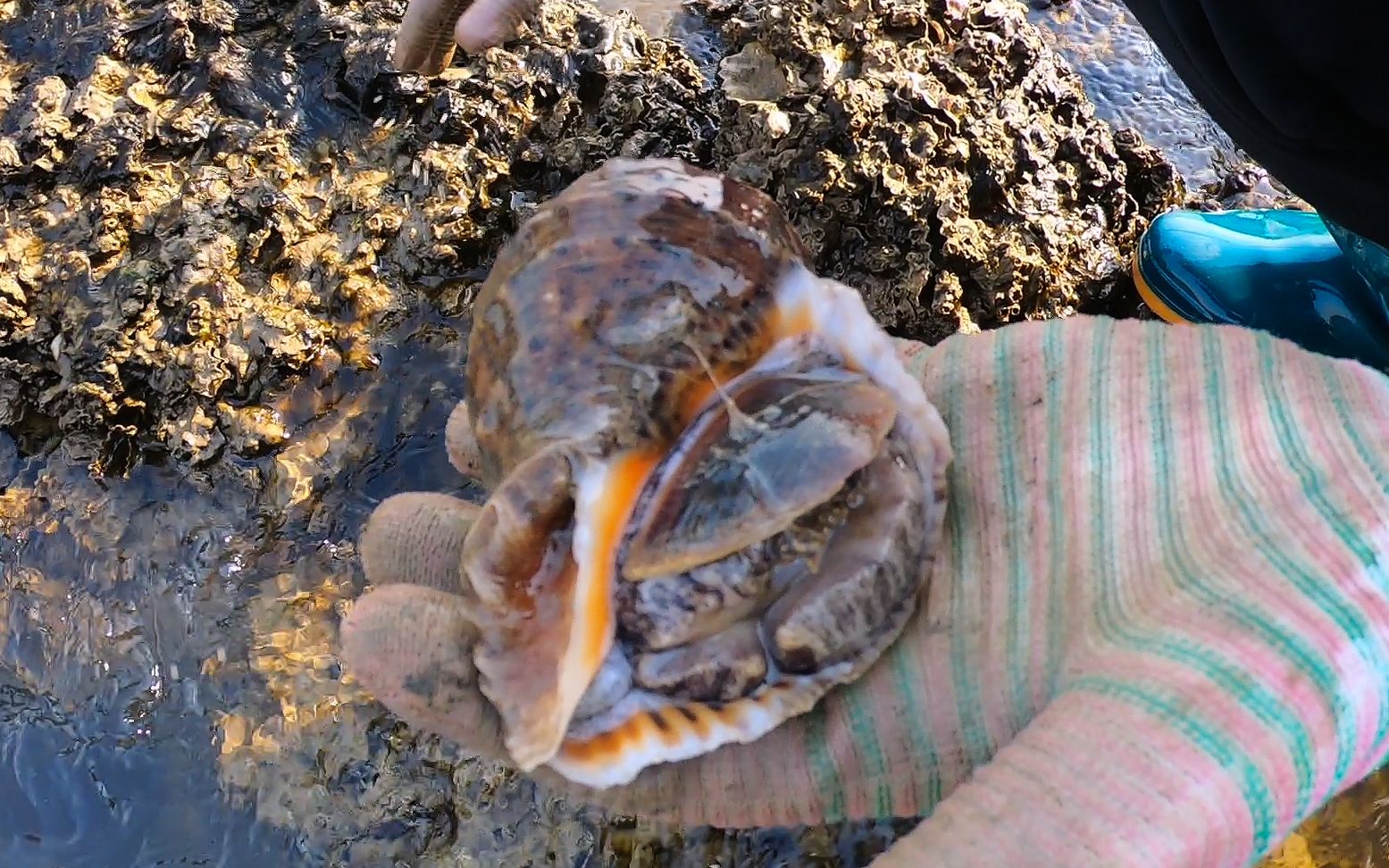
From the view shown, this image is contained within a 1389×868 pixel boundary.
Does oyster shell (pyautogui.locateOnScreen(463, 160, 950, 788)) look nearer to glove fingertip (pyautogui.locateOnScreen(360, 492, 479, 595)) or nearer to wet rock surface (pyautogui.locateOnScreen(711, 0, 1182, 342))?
glove fingertip (pyautogui.locateOnScreen(360, 492, 479, 595))

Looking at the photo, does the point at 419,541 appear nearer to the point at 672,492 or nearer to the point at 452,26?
the point at 672,492

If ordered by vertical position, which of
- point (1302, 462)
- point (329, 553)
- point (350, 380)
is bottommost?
point (329, 553)

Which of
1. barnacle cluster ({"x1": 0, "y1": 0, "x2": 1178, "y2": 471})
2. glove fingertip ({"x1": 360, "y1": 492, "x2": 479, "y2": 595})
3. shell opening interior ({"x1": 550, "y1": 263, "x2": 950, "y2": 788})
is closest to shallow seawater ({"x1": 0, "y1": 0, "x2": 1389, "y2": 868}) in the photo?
barnacle cluster ({"x1": 0, "y1": 0, "x2": 1178, "y2": 471})

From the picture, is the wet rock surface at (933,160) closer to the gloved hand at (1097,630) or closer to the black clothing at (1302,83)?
the gloved hand at (1097,630)

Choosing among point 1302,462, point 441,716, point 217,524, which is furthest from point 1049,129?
point 217,524

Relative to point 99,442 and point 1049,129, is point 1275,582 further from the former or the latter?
point 99,442
